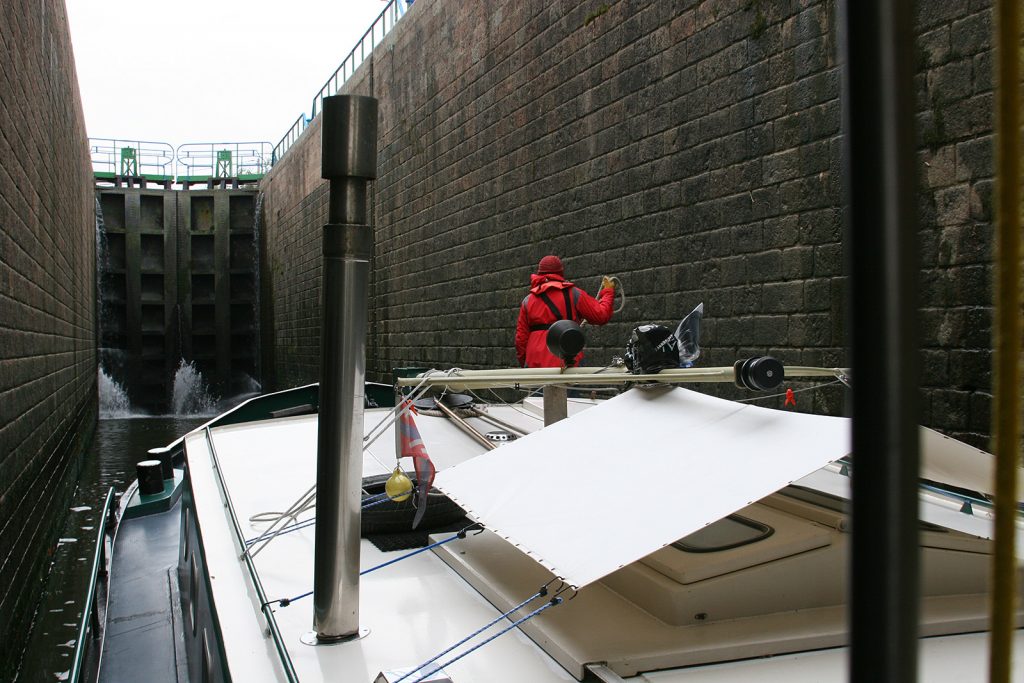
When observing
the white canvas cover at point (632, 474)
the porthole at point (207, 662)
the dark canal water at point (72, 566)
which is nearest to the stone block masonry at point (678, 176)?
the white canvas cover at point (632, 474)

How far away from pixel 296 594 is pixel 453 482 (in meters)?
0.43

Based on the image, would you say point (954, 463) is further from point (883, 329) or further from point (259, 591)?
point (259, 591)

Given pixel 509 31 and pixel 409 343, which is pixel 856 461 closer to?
pixel 509 31

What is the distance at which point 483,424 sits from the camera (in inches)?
147

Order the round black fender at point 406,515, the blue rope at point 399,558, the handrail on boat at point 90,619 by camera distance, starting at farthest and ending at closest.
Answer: the handrail on boat at point 90,619 → the round black fender at point 406,515 → the blue rope at point 399,558

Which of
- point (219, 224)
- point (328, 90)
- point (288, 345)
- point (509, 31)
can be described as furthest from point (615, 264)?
point (219, 224)

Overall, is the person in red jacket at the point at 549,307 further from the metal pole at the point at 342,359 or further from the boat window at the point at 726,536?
the metal pole at the point at 342,359

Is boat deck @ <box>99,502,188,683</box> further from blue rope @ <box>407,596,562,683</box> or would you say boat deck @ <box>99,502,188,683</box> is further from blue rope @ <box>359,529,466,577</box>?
blue rope @ <box>407,596,562,683</box>

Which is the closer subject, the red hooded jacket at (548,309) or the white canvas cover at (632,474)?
the white canvas cover at (632,474)

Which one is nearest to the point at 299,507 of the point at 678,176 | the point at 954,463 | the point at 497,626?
the point at 497,626

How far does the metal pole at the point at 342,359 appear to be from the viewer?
4.86 feet

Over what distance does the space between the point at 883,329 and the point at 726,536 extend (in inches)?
49.3

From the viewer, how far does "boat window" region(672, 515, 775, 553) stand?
60.8 inches

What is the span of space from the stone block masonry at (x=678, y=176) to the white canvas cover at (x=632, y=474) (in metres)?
2.39
